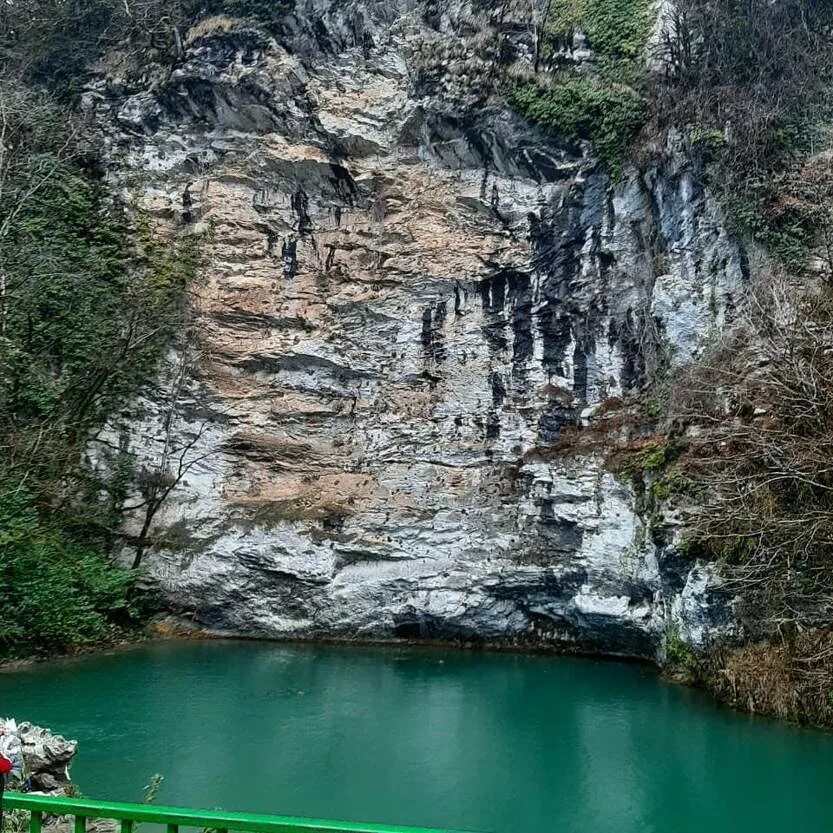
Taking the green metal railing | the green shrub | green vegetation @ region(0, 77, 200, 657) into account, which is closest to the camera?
the green metal railing

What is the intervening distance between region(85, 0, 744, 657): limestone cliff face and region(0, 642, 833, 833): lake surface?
186 cm

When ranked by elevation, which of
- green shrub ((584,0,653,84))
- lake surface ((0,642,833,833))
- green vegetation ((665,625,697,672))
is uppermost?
green shrub ((584,0,653,84))

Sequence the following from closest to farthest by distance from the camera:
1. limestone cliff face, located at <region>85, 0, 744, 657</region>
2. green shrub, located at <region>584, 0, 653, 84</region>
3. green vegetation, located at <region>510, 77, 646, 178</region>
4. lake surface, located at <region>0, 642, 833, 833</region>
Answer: lake surface, located at <region>0, 642, 833, 833</region>, limestone cliff face, located at <region>85, 0, 744, 657</region>, green vegetation, located at <region>510, 77, 646, 178</region>, green shrub, located at <region>584, 0, 653, 84</region>

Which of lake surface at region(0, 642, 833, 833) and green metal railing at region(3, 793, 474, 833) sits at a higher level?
green metal railing at region(3, 793, 474, 833)

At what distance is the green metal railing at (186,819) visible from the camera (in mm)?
1994

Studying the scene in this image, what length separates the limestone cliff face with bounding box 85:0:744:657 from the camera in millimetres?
11812

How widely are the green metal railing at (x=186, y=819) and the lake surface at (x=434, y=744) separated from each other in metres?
3.54

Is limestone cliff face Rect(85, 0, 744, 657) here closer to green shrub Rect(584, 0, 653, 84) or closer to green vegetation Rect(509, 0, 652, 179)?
green vegetation Rect(509, 0, 652, 179)

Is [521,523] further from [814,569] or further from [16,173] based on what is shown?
[16,173]

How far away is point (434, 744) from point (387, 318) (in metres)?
7.72

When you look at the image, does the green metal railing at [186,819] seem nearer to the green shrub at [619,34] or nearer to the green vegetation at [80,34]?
the green shrub at [619,34]

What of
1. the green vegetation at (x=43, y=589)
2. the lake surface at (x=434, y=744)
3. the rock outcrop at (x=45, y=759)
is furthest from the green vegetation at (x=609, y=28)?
the rock outcrop at (x=45, y=759)

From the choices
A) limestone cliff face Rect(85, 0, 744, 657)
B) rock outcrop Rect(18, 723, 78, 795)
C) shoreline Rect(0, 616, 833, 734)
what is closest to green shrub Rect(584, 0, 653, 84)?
limestone cliff face Rect(85, 0, 744, 657)

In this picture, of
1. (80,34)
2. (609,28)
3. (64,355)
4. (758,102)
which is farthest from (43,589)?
(609,28)
